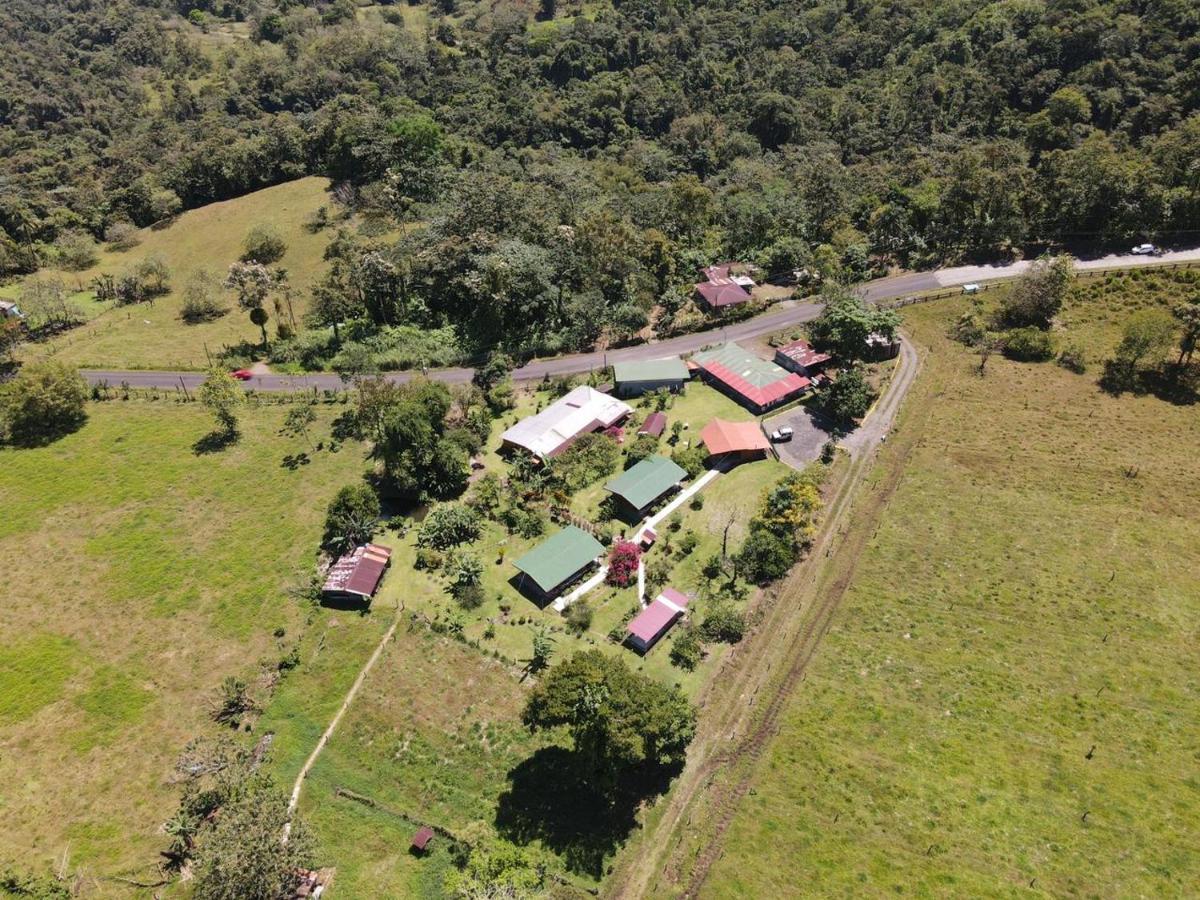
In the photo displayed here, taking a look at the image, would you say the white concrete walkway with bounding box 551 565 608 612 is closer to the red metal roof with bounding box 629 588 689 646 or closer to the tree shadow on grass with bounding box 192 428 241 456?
the red metal roof with bounding box 629 588 689 646

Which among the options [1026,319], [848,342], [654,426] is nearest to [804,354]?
[848,342]

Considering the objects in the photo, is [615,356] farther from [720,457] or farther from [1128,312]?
[1128,312]

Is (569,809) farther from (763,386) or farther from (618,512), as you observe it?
(763,386)

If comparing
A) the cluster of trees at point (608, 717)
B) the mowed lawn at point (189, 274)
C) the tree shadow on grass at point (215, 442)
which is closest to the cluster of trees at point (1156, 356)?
the cluster of trees at point (608, 717)

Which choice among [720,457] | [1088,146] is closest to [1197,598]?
[720,457]

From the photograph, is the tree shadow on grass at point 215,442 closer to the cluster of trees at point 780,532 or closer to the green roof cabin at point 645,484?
the green roof cabin at point 645,484

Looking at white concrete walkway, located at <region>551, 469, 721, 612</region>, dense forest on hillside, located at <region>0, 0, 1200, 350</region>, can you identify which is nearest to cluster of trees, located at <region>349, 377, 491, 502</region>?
white concrete walkway, located at <region>551, 469, 721, 612</region>
